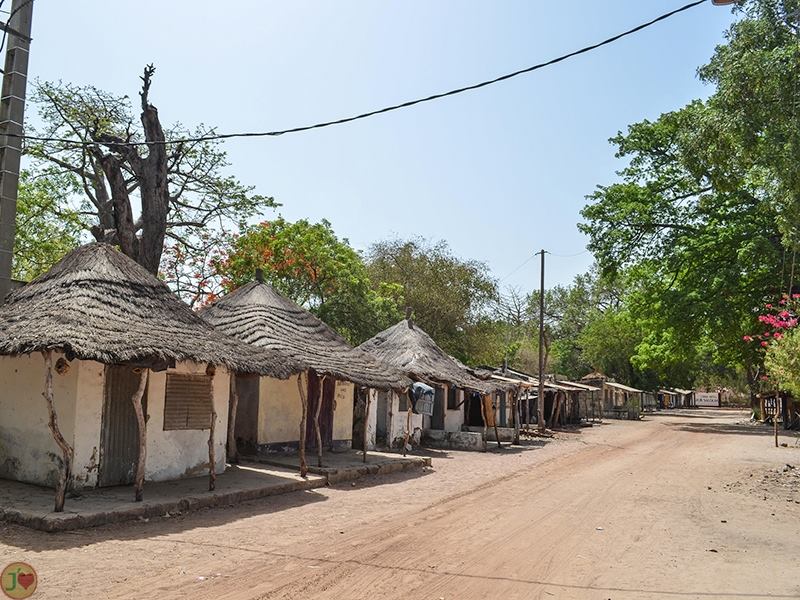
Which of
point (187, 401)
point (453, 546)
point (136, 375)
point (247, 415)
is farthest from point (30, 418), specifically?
point (453, 546)

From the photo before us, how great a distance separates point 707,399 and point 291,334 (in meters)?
97.2

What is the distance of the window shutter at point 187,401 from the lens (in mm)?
12125

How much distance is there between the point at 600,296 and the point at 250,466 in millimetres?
64284

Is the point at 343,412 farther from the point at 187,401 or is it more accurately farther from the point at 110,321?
the point at 110,321

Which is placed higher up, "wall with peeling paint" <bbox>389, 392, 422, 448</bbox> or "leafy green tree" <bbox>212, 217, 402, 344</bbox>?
"leafy green tree" <bbox>212, 217, 402, 344</bbox>

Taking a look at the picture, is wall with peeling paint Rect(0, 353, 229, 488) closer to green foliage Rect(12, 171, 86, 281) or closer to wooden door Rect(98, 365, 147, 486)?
wooden door Rect(98, 365, 147, 486)

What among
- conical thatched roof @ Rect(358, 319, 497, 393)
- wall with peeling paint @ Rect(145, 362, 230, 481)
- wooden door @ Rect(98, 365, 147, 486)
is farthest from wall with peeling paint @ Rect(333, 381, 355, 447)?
wooden door @ Rect(98, 365, 147, 486)

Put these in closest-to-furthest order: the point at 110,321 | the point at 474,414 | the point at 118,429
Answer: the point at 110,321, the point at 118,429, the point at 474,414

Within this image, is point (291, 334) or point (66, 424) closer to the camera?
point (66, 424)

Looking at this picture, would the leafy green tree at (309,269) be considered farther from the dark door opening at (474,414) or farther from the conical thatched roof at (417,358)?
the dark door opening at (474,414)

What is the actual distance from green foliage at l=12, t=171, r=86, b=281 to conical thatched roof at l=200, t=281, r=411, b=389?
1024cm

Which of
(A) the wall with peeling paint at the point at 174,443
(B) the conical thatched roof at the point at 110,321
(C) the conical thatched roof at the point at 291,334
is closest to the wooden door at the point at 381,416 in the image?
(C) the conical thatched roof at the point at 291,334

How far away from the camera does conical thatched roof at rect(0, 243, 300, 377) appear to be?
30.9 ft

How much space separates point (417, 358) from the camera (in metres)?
23.0
